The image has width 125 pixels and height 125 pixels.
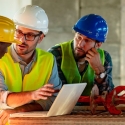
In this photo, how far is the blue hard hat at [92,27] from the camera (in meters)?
5.21

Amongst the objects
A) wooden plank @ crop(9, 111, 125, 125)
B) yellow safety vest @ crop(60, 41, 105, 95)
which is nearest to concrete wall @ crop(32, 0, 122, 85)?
yellow safety vest @ crop(60, 41, 105, 95)

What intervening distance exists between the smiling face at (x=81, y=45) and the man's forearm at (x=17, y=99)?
4.20 feet

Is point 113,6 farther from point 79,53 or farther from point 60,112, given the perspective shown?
point 60,112

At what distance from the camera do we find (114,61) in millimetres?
7113

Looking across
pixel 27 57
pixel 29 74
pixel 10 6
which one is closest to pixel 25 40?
pixel 27 57

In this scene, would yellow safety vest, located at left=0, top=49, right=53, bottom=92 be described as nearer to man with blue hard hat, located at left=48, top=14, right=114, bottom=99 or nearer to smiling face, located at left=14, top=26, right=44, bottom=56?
smiling face, located at left=14, top=26, right=44, bottom=56

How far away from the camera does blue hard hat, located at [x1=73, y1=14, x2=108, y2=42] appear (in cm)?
521

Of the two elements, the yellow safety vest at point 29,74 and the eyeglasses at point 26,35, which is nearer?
the yellow safety vest at point 29,74

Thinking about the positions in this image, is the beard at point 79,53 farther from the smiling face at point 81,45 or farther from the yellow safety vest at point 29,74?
the yellow safety vest at point 29,74

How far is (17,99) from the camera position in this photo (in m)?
3.96

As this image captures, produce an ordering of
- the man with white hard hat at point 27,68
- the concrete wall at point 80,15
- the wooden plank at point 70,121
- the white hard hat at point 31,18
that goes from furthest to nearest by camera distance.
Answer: the concrete wall at point 80,15 < the white hard hat at point 31,18 < the man with white hard hat at point 27,68 < the wooden plank at point 70,121

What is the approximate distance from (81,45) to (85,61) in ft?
0.75

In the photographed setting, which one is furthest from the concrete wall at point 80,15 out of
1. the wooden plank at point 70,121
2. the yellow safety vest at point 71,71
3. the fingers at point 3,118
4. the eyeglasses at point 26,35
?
the wooden plank at point 70,121

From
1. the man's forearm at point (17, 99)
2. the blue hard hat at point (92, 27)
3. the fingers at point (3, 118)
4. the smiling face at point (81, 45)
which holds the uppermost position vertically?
the blue hard hat at point (92, 27)
